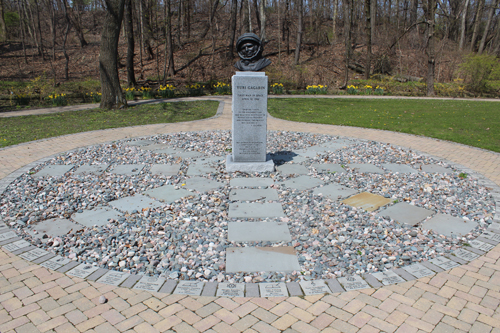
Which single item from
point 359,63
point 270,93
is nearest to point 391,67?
point 359,63

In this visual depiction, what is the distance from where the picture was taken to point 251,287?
3244mm

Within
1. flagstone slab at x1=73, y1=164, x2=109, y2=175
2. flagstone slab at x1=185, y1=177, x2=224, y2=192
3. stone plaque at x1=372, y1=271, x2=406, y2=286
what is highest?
flagstone slab at x1=185, y1=177, x2=224, y2=192

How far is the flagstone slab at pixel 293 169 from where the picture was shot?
643 cm

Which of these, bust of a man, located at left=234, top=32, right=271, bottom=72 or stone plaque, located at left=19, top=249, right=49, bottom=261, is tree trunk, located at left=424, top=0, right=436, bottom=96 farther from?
stone plaque, located at left=19, top=249, right=49, bottom=261

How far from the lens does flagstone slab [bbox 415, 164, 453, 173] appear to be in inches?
259

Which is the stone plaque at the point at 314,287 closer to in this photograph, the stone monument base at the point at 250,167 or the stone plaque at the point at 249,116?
the stone monument base at the point at 250,167

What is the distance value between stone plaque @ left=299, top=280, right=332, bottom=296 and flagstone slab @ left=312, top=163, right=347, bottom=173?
3417 millimetres

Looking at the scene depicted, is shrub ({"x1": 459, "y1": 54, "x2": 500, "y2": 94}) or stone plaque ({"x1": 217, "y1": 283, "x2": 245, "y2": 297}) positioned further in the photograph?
shrub ({"x1": 459, "y1": 54, "x2": 500, "y2": 94})

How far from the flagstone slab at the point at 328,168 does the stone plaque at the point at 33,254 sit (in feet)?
15.2

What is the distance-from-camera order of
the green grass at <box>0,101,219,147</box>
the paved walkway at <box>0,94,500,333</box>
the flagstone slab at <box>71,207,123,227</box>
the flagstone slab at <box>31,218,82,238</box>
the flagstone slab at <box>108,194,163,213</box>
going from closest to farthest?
1. the paved walkway at <box>0,94,500,333</box>
2. the flagstone slab at <box>31,218,82,238</box>
3. the flagstone slab at <box>71,207,123,227</box>
4. the flagstone slab at <box>108,194,163,213</box>
5. the green grass at <box>0,101,219,147</box>

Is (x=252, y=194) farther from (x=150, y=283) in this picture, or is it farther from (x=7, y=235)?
(x=7, y=235)

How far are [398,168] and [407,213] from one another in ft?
7.15

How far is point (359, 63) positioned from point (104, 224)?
91.3 feet

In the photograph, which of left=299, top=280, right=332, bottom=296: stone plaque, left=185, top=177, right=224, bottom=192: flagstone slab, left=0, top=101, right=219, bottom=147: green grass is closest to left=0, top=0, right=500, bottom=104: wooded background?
left=0, top=101, right=219, bottom=147: green grass
